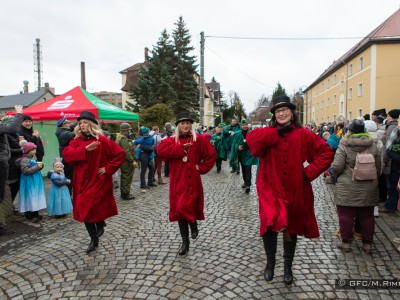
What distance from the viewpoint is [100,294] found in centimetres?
327

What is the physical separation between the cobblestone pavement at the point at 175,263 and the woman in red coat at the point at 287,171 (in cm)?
52

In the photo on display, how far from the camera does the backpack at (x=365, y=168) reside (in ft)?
13.8

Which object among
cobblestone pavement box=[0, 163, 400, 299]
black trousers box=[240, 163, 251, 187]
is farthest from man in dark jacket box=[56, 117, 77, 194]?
black trousers box=[240, 163, 251, 187]

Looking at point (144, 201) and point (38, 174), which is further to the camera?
point (144, 201)

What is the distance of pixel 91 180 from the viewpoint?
4273mm

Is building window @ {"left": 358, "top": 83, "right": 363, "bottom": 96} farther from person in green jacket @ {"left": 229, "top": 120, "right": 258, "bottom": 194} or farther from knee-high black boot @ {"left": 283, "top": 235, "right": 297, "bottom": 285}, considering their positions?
knee-high black boot @ {"left": 283, "top": 235, "right": 297, "bottom": 285}

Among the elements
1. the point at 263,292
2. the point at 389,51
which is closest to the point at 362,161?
the point at 263,292

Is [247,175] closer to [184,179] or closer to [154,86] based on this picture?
[184,179]

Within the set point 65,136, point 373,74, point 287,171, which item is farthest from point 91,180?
point 373,74

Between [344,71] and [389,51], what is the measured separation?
9525 millimetres

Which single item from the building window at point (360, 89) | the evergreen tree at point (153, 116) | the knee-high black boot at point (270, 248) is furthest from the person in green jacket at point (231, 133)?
the building window at point (360, 89)

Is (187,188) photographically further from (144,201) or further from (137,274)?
(144,201)

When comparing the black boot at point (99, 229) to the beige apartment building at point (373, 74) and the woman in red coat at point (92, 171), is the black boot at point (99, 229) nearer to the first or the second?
the woman in red coat at point (92, 171)

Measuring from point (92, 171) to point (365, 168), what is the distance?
360cm
